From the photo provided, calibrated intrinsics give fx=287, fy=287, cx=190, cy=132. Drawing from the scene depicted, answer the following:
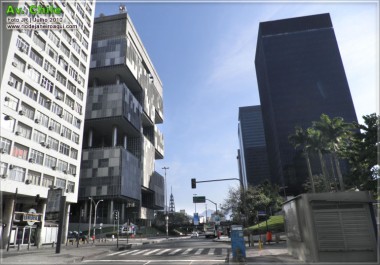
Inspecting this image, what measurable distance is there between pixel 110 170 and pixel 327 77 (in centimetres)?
9843

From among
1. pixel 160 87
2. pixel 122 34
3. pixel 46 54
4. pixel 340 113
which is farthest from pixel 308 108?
pixel 46 54

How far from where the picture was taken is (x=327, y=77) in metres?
123

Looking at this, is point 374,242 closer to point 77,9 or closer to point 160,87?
point 77,9

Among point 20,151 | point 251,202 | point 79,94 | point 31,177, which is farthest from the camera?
point 251,202

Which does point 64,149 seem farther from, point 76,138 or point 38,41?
point 38,41

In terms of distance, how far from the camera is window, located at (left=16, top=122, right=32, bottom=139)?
38456 millimetres

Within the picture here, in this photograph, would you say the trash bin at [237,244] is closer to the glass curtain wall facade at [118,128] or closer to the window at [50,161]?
the window at [50,161]

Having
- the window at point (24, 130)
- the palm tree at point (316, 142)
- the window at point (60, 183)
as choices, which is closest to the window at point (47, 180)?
the window at point (60, 183)

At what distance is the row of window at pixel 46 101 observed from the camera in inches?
1476

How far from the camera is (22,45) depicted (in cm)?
3984

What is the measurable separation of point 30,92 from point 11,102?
4772 mm

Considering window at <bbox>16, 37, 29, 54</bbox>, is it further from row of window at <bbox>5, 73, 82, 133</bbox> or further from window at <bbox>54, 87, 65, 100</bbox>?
window at <bbox>54, 87, 65, 100</bbox>

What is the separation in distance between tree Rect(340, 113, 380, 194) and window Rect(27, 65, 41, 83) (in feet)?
144

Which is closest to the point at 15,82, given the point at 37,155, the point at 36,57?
the point at 36,57
